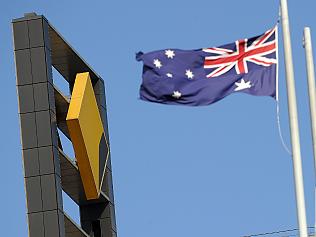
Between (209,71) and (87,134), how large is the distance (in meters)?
18.3

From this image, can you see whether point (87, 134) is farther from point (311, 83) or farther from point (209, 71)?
Answer: point (311, 83)

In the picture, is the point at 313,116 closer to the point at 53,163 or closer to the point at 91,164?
the point at 53,163

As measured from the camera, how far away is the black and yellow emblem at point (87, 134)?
45219 mm

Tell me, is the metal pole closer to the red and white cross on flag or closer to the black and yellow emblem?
the red and white cross on flag

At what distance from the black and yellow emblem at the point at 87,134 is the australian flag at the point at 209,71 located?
16.3 metres

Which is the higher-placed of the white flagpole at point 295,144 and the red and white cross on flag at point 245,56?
the red and white cross on flag at point 245,56

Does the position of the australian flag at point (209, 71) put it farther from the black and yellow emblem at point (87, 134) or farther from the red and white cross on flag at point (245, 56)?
the black and yellow emblem at point (87, 134)

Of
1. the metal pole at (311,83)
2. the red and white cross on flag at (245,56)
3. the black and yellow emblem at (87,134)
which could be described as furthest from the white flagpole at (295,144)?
the black and yellow emblem at (87,134)

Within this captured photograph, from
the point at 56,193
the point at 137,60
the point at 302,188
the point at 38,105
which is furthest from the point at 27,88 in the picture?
the point at 302,188

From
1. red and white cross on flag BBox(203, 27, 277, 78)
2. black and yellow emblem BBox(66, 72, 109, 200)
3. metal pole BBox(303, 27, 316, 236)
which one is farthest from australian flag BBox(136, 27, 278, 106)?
black and yellow emblem BBox(66, 72, 109, 200)

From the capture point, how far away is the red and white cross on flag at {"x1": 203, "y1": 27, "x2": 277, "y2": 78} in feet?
93.6

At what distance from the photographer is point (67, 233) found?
47.2 metres

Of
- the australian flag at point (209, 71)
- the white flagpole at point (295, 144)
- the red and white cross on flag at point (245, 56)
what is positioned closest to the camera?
the white flagpole at point (295, 144)

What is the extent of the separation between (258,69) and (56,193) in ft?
52.3
